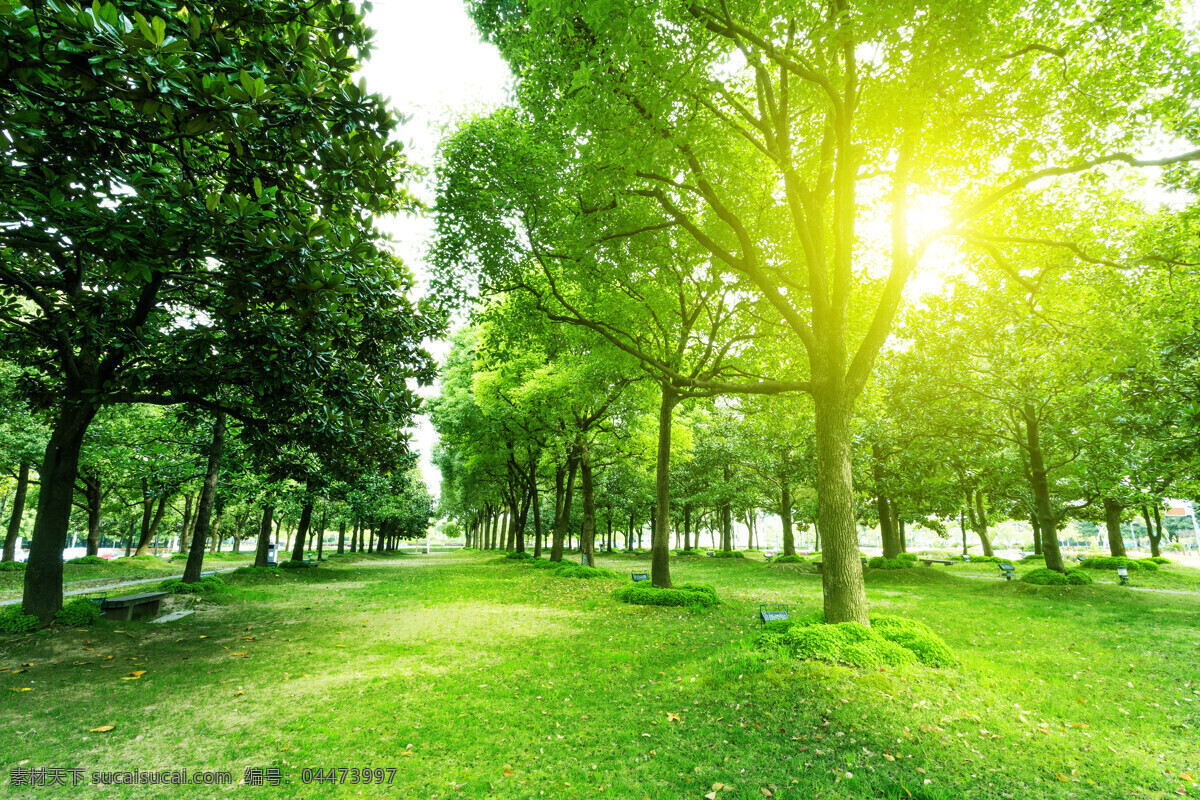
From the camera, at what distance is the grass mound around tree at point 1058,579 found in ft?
Result: 55.3

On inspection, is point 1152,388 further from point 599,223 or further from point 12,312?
point 12,312

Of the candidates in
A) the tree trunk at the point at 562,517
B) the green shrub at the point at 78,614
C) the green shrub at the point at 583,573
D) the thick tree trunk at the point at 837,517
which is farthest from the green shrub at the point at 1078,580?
the green shrub at the point at 78,614

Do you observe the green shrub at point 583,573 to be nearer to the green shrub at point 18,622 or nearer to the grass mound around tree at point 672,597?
the grass mound around tree at point 672,597

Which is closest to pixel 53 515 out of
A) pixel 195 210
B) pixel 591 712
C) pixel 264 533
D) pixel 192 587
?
pixel 192 587

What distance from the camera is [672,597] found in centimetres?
1278

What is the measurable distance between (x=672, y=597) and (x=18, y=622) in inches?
487

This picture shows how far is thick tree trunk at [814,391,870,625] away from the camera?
7.68 meters

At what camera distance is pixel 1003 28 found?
7.05 metres

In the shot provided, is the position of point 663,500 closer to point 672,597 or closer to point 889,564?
point 672,597

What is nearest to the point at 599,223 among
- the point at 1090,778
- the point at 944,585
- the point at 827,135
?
the point at 827,135

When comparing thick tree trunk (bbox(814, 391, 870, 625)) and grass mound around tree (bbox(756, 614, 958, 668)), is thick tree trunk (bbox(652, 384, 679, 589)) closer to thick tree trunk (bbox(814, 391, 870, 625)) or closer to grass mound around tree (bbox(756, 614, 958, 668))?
thick tree trunk (bbox(814, 391, 870, 625))

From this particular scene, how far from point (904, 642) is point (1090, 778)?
2.81m

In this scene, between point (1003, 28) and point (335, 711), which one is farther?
point (1003, 28)

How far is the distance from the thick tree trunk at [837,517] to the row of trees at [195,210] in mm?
7045
